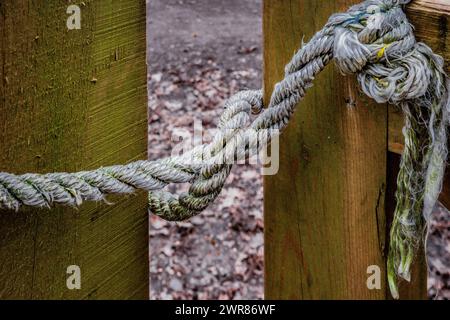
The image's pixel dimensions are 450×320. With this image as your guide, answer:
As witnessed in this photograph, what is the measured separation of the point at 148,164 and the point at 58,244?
205 mm

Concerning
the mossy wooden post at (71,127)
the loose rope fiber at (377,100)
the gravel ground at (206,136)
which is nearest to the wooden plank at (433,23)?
the loose rope fiber at (377,100)

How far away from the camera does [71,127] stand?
3.25 ft

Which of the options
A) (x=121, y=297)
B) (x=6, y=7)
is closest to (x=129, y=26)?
(x=6, y=7)

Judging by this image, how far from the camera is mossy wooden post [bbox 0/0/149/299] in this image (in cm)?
92

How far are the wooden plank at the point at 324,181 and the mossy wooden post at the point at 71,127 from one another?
286 millimetres

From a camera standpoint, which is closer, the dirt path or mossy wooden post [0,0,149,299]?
mossy wooden post [0,0,149,299]

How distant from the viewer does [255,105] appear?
3.90 ft

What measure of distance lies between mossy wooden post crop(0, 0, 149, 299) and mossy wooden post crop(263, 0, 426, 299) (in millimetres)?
288

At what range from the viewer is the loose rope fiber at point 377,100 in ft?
3.14

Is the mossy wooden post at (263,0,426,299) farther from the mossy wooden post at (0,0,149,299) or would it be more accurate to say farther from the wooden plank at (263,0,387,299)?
the mossy wooden post at (0,0,149,299)

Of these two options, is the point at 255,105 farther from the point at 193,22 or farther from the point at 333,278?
the point at 193,22

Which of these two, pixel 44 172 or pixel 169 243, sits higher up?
pixel 44 172

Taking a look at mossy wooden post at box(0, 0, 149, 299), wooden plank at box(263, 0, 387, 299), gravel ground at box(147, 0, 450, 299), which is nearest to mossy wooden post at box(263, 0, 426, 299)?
wooden plank at box(263, 0, 387, 299)

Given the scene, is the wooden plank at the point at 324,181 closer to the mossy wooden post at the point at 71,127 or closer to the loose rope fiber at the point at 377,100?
the loose rope fiber at the point at 377,100
